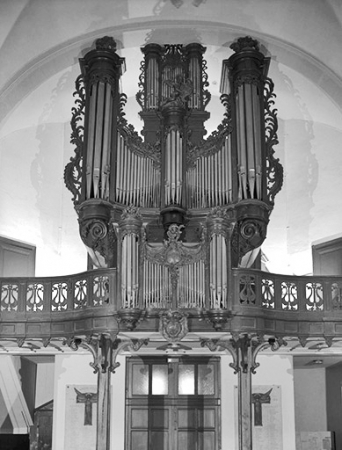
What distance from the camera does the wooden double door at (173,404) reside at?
64.0 feet

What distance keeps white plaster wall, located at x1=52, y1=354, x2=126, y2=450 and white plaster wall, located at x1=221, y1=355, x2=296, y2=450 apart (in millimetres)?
2701

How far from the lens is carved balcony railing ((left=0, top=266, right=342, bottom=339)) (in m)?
15.3

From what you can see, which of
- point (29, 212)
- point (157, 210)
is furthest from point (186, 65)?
point (29, 212)

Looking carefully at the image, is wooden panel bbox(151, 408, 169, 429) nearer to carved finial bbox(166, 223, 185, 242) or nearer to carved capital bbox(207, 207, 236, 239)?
carved finial bbox(166, 223, 185, 242)

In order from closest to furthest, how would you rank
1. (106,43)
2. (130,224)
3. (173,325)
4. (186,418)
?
(173,325), (130,224), (106,43), (186,418)

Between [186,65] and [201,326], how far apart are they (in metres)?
7.57

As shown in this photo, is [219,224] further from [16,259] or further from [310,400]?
[310,400]

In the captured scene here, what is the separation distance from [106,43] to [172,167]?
3979 mm

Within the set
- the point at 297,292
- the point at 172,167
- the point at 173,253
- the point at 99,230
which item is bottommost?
the point at 297,292

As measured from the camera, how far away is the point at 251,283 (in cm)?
1568

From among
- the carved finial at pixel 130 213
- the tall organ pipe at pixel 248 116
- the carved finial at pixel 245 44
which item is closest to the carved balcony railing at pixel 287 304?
the tall organ pipe at pixel 248 116

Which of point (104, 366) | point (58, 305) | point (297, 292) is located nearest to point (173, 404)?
point (104, 366)

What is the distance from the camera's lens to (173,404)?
19938 mm

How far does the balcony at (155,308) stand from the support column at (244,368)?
427 millimetres
